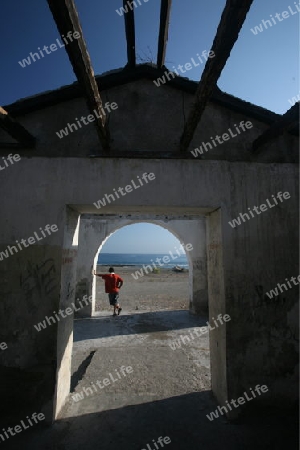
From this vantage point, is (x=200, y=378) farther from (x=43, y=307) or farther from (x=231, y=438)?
(x=43, y=307)

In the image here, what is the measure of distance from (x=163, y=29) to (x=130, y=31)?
40 centimetres

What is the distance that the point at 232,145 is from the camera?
381cm

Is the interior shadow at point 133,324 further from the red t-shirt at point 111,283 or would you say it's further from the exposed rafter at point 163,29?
the exposed rafter at point 163,29

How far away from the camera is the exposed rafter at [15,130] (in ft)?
9.34

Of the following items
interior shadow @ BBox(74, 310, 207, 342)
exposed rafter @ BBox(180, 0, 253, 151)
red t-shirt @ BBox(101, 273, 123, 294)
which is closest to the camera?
exposed rafter @ BBox(180, 0, 253, 151)

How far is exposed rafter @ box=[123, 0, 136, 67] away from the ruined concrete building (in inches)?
1.3

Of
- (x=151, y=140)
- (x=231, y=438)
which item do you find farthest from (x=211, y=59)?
(x=231, y=438)

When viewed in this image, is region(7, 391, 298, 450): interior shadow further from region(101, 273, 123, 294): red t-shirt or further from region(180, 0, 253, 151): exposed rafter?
region(101, 273, 123, 294): red t-shirt

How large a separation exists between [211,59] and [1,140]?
3.22 meters

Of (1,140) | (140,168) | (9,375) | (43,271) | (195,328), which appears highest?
(1,140)

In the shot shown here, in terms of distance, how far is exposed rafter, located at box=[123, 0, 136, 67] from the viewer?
2.41 m

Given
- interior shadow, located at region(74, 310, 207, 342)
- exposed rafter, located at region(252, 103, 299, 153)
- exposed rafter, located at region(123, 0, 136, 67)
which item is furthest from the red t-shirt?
exposed rafter, located at region(123, 0, 136, 67)

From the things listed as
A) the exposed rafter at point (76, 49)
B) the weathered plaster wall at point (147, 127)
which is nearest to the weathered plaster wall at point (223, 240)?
the weathered plaster wall at point (147, 127)

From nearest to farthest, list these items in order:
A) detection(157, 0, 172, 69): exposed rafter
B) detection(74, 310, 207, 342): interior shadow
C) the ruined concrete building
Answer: detection(157, 0, 172, 69): exposed rafter < the ruined concrete building < detection(74, 310, 207, 342): interior shadow
